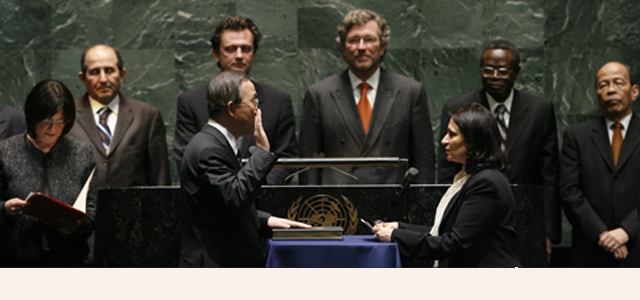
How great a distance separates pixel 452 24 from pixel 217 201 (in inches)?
173

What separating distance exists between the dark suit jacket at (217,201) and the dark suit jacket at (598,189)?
2.68m

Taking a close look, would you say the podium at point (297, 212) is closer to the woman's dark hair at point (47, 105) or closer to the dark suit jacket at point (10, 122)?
the woman's dark hair at point (47, 105)

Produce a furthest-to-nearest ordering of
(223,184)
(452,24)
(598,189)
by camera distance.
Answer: (452,24), (598,189), (223,184)

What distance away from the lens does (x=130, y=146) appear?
16.6 ft

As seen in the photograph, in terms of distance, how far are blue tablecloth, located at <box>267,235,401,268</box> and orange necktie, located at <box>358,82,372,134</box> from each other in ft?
5.72

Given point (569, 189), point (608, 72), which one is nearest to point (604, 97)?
point (608, 72)

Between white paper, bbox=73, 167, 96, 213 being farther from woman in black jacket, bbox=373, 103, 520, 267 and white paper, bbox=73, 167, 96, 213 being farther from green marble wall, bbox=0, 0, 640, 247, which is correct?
green marble wall, bbox=0, 0, 640, 247

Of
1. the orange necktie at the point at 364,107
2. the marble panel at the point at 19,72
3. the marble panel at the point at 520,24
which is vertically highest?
the marble panel at the point at 520,24

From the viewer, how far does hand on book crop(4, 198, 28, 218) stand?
12.8 ft

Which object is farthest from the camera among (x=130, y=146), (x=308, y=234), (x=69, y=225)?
(x=130, y=146)

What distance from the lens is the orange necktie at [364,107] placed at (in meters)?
5.06

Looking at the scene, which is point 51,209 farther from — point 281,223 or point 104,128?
point 104,128

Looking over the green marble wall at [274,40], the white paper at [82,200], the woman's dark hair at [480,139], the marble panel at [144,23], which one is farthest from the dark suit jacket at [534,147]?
the marble panel at [144,23]

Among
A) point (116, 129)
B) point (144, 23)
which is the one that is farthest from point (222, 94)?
point (144, 23)
